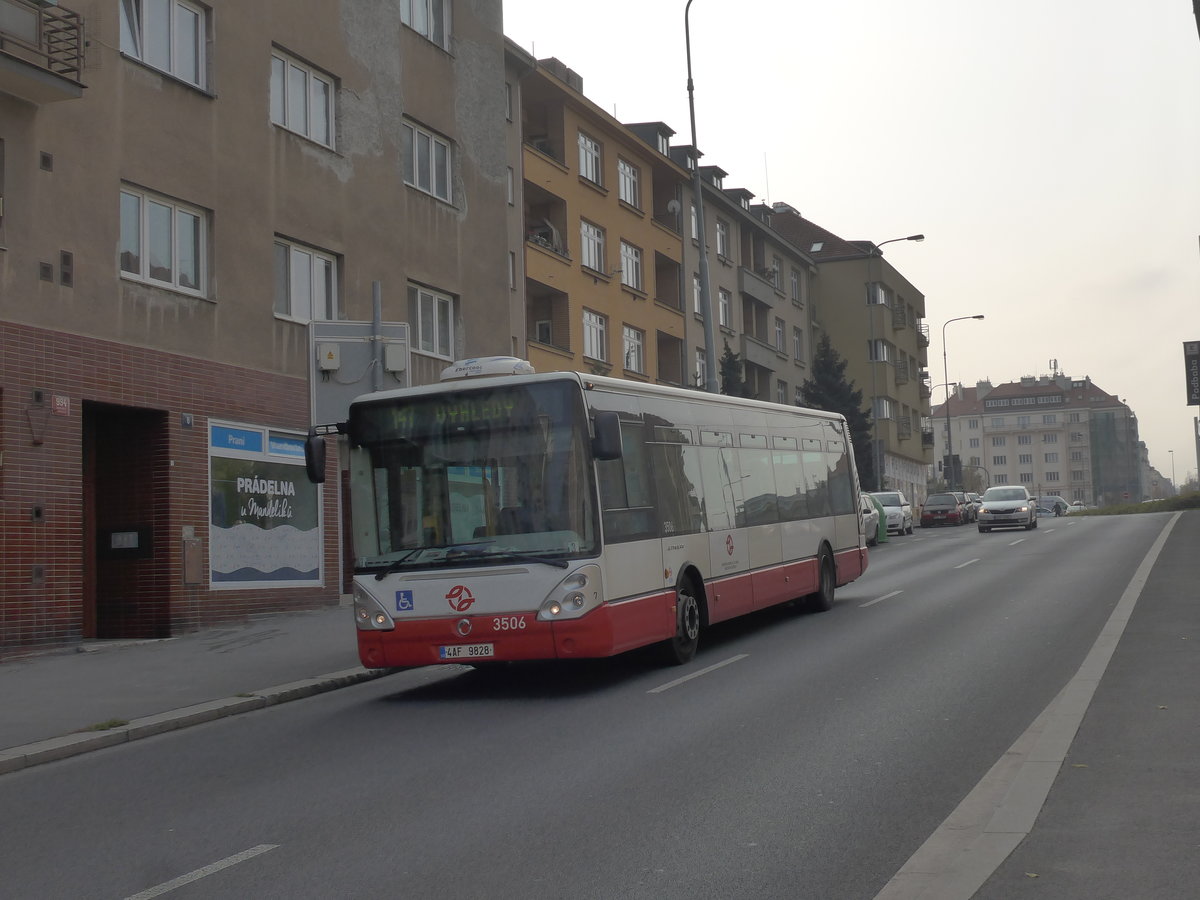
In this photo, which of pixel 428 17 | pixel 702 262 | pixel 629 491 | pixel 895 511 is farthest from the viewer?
pixel 895 511

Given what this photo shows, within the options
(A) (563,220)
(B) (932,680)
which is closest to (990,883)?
(B) (932,680)

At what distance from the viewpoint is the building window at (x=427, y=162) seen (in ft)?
82.8

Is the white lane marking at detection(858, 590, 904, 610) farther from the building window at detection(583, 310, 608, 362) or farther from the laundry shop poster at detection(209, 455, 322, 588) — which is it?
the building window at detection(583, 310, 608, 362)

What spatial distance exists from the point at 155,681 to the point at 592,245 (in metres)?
28.5

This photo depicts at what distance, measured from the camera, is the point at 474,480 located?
11.8m

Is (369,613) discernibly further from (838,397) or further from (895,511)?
(838,397)

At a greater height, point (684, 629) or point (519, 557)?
point (519, 557)

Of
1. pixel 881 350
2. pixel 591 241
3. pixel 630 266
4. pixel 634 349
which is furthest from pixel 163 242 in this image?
pixel 881 350

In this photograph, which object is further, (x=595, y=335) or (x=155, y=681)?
(x=595, y=335)

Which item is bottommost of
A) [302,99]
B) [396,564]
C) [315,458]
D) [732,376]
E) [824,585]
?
[824,585]

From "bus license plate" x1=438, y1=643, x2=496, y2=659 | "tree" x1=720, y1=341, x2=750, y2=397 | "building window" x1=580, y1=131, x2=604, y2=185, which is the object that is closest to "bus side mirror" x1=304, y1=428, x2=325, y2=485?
"bus license plate" x1=438, y1=643, x2=496, y2=659

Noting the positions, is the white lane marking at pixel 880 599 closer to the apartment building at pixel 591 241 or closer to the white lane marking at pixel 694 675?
the white lane marking at pixel 694 675

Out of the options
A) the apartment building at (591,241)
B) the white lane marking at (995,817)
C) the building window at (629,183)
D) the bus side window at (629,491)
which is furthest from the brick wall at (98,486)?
the building window at (629,183)

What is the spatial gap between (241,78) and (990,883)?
18.2 meters
